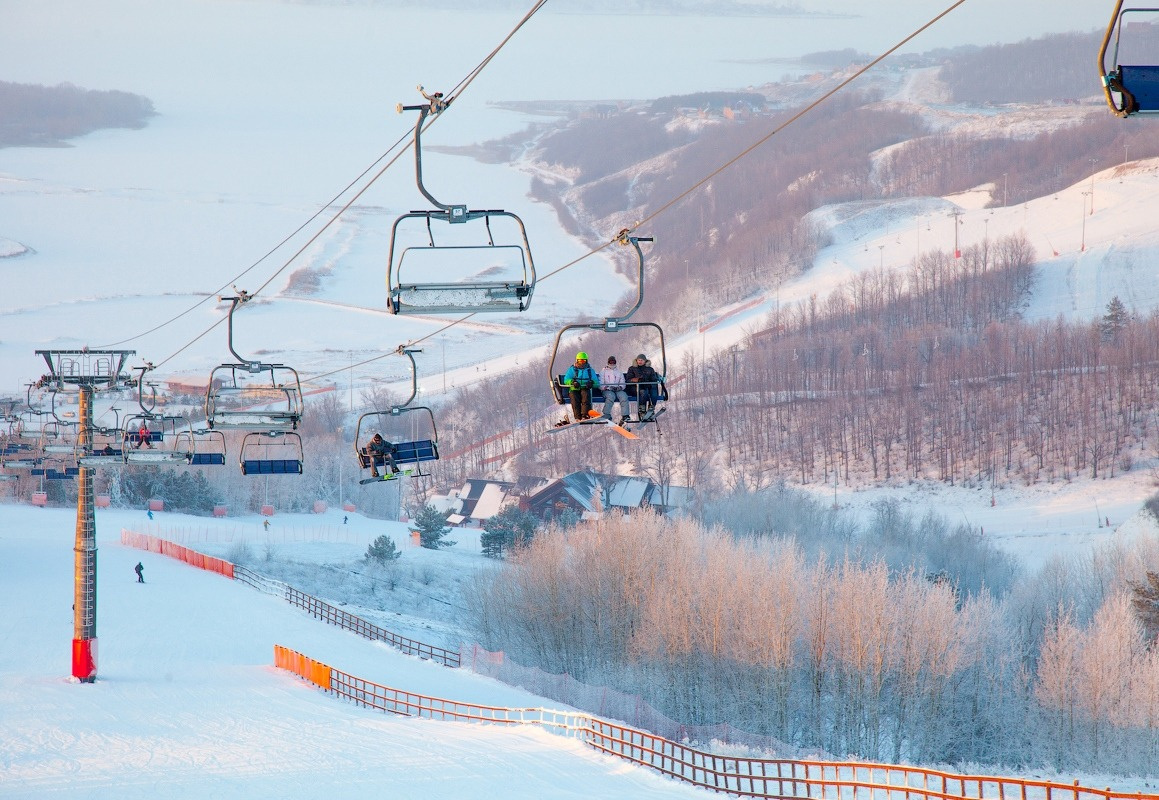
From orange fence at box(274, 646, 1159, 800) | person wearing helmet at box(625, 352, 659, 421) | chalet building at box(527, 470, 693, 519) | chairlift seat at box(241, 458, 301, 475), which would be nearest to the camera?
person wearing helmet at box(625, 352, 659, 421)

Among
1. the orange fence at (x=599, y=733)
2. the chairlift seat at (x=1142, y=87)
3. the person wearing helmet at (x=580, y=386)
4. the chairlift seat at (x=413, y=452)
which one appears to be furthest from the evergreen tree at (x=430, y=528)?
the chairlift seat at (x=1142, y=87)

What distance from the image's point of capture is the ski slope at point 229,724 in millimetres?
22875

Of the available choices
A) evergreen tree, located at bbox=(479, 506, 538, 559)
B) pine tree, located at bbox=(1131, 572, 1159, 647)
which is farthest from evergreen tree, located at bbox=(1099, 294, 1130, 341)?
pine tree, located at bbox=(1131, 572, 1159, 647)

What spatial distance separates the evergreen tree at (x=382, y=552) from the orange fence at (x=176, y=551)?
7.79 meters

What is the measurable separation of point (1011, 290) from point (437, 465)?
56.8 m

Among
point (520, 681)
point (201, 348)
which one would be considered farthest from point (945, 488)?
point (201, 348)

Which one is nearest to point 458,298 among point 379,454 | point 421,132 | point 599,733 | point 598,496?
point 421,132

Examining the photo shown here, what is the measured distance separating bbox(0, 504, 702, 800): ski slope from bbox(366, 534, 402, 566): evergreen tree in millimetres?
15020

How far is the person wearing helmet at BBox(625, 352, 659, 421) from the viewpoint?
1576 centimetres

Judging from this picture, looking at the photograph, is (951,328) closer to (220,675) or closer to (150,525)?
(150,525)

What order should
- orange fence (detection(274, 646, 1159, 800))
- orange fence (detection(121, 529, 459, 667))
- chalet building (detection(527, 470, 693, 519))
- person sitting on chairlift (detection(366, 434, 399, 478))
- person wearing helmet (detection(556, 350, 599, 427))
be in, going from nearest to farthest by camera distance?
person wearing helmet (detection(556, 350, 599, 427)) → person sitting on chairlift (detection(366, 434, 399, 478)) → orange fence (detection(274, 646, 1159, 800)) → orange fence (detection(121, 529, 459, 667)) → chalet building (detection(527, 470, 693, 519))

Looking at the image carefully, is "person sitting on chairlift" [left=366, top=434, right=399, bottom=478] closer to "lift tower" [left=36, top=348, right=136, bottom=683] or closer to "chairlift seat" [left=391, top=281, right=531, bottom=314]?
"lift tower" [left=36, top=348, right=136, bottom=683]

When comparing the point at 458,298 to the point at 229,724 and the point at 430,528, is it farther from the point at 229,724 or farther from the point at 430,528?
the point at 430,528

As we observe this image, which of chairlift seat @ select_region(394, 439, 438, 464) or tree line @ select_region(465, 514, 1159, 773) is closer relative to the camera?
chairlift seat @ select_region(394, 439, 438, 464)
